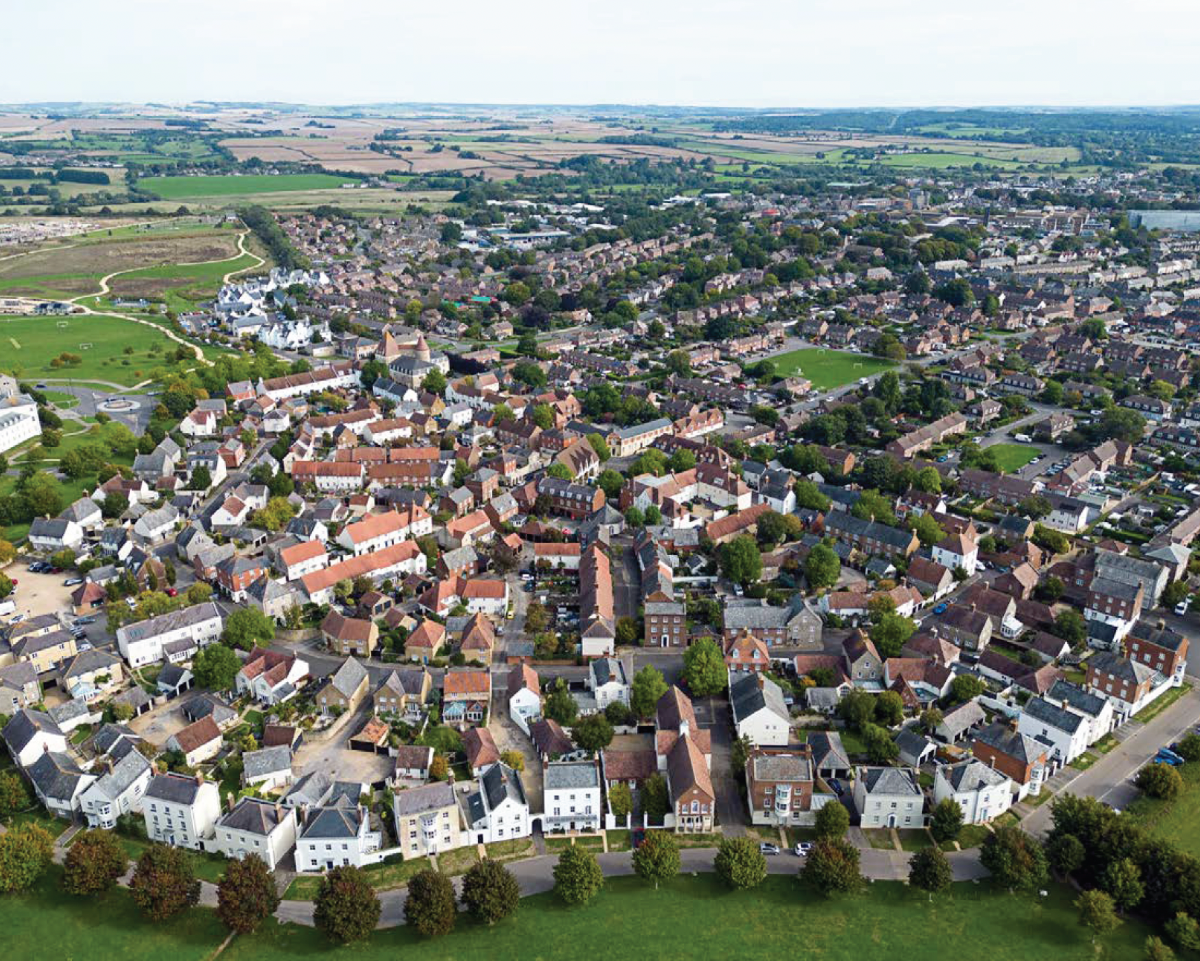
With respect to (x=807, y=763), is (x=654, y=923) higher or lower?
lower

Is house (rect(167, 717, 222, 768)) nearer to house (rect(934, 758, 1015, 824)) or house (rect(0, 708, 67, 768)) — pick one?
house (rect(0, 708, 67, 768))

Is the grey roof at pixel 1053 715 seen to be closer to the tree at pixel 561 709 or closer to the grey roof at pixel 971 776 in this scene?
the grey roof at pixel 971 776

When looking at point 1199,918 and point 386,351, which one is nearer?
point 1199,918

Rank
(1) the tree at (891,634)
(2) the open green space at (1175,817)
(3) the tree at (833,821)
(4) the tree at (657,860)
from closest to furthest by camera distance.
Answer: (4) the tree at (657,860)
(3) the tree at (833,821)
(2) the open green space at (1175,817)
(1) the tree at (891,634)

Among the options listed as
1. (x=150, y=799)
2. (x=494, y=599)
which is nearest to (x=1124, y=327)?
(x=494, y=599)

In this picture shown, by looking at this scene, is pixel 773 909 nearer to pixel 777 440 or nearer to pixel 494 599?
pixel 494 599

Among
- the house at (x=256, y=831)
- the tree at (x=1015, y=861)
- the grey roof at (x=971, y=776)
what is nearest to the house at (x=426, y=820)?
the house at (x=256, y=831)

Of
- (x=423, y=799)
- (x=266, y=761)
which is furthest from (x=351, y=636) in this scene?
(x=423, y=799)

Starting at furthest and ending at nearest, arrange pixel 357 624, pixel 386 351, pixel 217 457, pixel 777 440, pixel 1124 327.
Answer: pixel 1124 327
pixel 386 351
pixel 777 440
pixel 217 457
pixel 357 624
